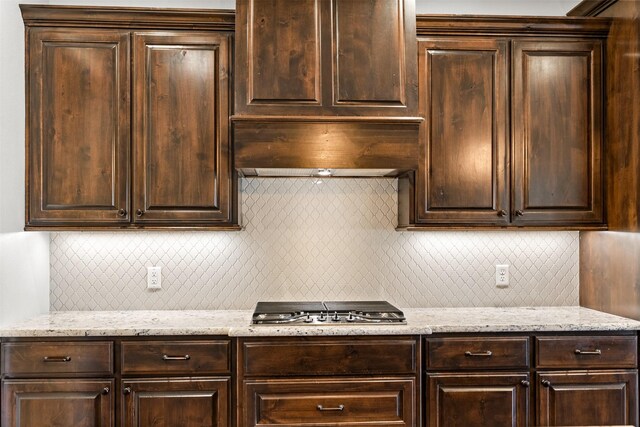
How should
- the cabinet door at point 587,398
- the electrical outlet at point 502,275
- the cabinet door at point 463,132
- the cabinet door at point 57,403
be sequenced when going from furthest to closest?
1. the electrical outlet at point 502,275
2. the cabinet door at point 463,132
3. the cabinet door at point 587,398
4. the cabinet door at point 57,403

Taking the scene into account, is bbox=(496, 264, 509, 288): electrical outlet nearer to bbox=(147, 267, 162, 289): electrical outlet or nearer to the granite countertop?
the granite countertop

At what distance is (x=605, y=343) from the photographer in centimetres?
230

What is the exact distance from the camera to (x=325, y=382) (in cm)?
219

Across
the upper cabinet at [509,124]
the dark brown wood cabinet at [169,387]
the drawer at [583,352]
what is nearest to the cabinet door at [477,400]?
the drawer at [583,352]

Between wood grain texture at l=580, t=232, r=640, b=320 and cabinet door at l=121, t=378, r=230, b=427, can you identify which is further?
wood grain texture at l=580, t=232, r=640, b=320

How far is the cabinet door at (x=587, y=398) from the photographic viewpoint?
228 centimetres

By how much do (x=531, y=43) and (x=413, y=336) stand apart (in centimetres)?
165

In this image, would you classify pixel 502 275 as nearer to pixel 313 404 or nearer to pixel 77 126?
pixel 313 404

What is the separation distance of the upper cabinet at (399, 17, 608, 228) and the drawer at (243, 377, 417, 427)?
3.00ft

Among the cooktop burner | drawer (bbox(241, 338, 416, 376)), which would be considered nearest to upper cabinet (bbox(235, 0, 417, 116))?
the cooktop burner

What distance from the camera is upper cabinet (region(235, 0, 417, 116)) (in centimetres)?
231

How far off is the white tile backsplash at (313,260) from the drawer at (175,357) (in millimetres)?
568

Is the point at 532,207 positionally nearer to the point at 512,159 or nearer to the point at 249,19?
the point at 512,159

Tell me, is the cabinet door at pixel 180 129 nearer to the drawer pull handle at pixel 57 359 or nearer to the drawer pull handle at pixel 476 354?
the drawer pull handle at pixel 57 359
